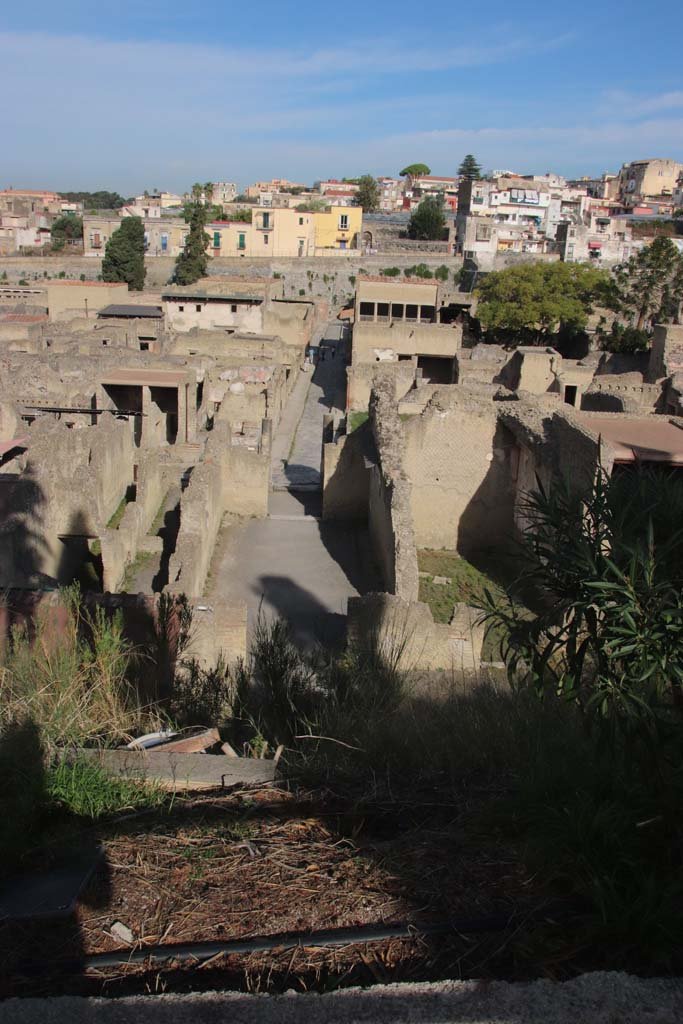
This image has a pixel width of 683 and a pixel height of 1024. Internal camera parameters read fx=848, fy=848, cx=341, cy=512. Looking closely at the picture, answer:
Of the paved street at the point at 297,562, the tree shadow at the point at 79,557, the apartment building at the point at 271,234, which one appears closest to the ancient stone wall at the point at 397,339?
the paved street at the point at 297,562

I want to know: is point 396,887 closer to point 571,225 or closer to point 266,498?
point 266,498

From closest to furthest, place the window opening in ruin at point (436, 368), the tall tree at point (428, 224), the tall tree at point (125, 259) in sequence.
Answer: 1. the window opening in ruin at point (436, 368)
2. the tall tree at point (125, 259)
3. the tall tree at point (428, 224)

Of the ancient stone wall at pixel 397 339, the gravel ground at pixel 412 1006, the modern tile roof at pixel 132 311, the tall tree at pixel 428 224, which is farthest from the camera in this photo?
the tall tree at pixel 428 224

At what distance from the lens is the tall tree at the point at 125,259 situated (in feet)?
188

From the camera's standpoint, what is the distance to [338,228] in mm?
69625

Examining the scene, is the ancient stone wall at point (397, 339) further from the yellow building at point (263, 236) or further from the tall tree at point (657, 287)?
the yellow building at point (263, 236)

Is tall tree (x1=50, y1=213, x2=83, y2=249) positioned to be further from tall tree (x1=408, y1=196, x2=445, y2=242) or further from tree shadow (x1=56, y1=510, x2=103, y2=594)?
tree shadow (x1=56, y1=510, x2=103, y2=594)

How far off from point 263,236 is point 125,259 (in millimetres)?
11704

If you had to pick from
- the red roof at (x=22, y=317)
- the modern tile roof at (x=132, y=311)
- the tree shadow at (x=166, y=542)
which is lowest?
the tree shadow at (x=166, y=542)

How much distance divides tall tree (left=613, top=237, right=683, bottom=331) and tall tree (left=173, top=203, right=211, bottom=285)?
3002 centimetres

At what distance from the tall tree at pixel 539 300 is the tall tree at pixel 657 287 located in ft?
4.48

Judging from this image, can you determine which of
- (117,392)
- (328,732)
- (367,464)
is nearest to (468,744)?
(328,732)

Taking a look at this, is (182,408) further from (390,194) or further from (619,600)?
(390,194)

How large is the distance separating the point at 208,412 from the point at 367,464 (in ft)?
39.8
